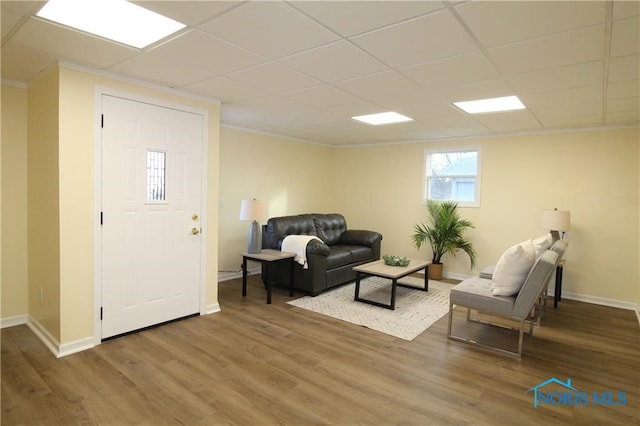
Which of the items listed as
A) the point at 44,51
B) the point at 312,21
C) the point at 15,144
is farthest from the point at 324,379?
the point at 15,144

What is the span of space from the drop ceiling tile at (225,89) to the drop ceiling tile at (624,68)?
9.16 feet

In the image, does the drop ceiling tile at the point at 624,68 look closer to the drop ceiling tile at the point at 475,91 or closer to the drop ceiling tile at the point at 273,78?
the drop ceiling tile at the point at 475,91

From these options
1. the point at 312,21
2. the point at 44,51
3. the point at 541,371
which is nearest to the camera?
the point at 312,21

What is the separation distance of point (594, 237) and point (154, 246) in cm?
535

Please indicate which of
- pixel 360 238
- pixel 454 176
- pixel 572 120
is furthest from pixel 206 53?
pixel 454 176

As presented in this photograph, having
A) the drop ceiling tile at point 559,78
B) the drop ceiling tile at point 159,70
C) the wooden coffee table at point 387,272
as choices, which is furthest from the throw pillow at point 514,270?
the drop ceiling tile at point 159,70

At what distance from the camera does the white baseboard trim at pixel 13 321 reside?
133 inches

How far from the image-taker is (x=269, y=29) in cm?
213

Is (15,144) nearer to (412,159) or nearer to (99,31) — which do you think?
(99,31)

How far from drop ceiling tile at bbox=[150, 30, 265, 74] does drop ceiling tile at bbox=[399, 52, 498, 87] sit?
1.21 m

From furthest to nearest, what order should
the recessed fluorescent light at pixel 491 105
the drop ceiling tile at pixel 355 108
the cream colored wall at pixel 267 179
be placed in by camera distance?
the cream colored wall at pixel 267 179, the drop ceiling tile at pixel 355 108, the recessed fluorescent light at pixel 491 105

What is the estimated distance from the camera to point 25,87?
3350mm

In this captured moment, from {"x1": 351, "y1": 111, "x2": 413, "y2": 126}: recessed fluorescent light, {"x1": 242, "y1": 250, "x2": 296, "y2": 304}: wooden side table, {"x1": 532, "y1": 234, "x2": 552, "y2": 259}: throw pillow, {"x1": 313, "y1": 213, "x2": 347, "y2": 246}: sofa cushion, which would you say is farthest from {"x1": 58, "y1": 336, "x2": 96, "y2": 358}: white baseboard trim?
{"x1": 532, "y1": 234, "x2": 552, "y2": 259}: throw pillow

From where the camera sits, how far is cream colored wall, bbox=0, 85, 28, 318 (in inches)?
130
